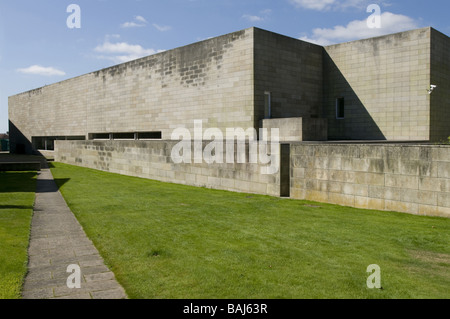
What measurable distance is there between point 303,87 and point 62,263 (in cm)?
1823

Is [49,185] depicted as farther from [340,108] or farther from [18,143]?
[18,143]

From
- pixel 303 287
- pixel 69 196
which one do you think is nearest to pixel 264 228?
pixel 303 287

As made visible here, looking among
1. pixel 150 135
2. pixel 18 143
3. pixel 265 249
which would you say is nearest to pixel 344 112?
pixel 150 135

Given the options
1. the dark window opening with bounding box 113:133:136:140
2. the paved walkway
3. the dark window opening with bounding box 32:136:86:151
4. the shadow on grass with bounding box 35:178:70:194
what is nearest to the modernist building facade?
the dark window opening with bounding box 113:133:136:140

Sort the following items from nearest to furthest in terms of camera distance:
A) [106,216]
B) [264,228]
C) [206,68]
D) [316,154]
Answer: [264,228]
[106,216]
[316,154]
[206,68]

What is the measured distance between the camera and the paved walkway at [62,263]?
417 cm

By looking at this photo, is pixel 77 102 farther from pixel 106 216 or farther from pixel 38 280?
pixel 38 280

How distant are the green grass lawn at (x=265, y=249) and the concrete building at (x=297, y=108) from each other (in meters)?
1.06

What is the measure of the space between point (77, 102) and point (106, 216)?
3075 cm

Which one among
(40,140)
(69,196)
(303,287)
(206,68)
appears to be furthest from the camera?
(40,140)

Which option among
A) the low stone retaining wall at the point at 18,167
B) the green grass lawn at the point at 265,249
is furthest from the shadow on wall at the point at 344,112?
the low stone retaining wall at the point at 18,167

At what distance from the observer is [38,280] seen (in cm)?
453

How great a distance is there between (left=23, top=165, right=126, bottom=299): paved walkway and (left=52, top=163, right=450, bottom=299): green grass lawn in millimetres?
197

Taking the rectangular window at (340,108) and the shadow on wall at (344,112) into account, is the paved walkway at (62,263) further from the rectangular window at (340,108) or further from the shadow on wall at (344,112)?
the rectangular window at (340,108)
